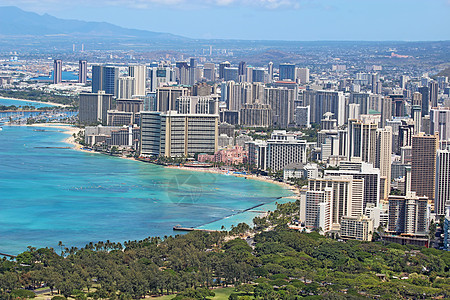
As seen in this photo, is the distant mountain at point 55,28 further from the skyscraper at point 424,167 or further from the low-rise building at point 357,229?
the low-rise building at point 357,229

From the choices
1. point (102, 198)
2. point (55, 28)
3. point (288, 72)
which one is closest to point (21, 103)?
point (288, 72)

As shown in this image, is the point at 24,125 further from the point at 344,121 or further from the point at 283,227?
the point at 283,227

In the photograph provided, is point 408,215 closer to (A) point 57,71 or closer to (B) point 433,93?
(B) point 433,93

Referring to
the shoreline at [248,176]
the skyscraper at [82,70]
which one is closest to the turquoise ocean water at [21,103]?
the skyscraper at [82,70]

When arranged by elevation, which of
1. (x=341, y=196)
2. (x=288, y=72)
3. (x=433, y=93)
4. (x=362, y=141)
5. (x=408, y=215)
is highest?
(x=288, y=72)

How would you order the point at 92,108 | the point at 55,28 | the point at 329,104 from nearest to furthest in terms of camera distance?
the point at 92,108 → the point at 329,104 → the point at 55,28
